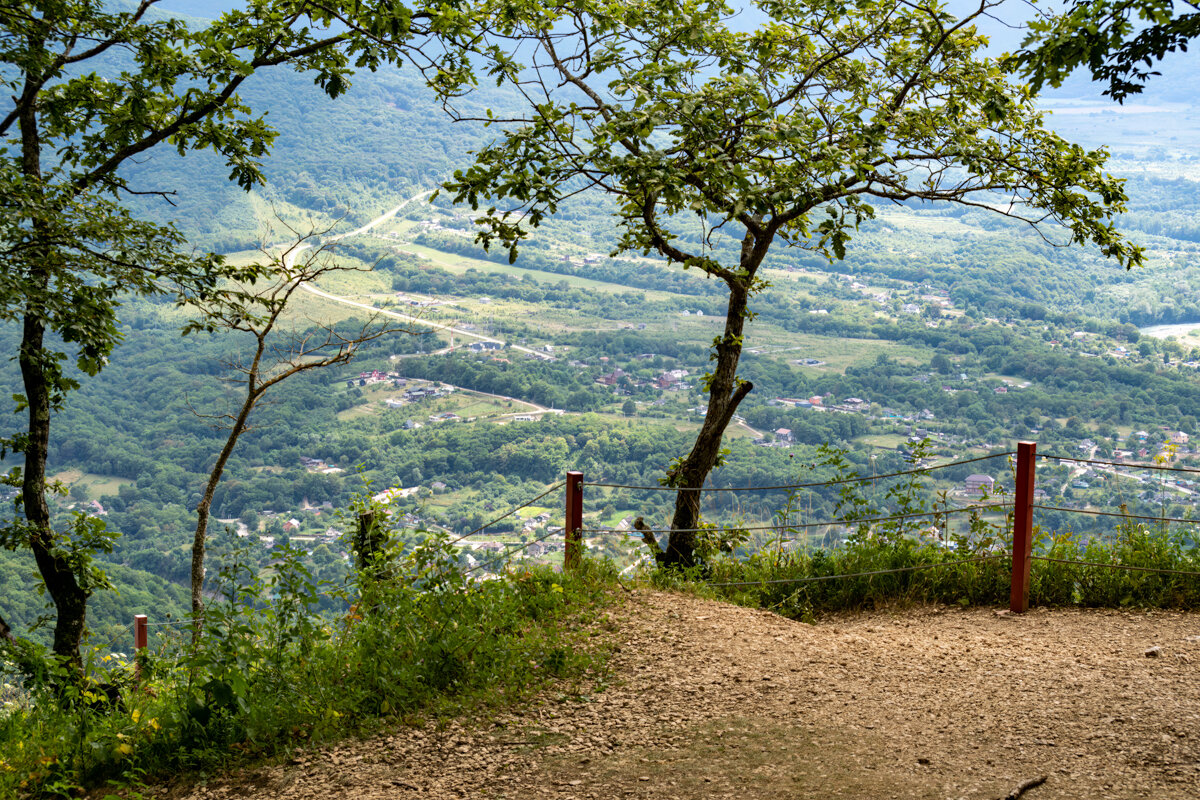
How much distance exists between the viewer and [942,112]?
6562 millimetres

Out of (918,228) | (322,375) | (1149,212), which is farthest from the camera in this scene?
(918,228)

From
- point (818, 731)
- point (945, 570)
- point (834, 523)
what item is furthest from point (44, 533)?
point (945, 570)

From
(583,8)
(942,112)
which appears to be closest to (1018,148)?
(942,112)

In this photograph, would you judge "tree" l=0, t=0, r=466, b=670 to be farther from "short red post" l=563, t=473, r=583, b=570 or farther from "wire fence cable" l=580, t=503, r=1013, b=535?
"wire fence cable" l=580, t=503, r=1013, b=535

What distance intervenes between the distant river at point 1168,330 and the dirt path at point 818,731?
3131 inches

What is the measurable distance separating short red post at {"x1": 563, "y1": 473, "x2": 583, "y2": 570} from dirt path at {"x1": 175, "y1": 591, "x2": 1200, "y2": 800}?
2.99 ft

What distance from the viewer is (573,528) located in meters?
6.06

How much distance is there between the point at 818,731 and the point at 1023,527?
8.64 ft

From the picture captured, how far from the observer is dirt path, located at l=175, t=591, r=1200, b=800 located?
3.50 meters

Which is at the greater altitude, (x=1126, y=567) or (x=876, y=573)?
(x=1126, y=567)

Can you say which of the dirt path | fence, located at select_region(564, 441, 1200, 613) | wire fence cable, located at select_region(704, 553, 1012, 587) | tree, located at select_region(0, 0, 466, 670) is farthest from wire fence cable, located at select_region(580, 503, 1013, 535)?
tree, located at select_region(0, 0, 466, 670)

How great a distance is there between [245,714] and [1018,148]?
642 centimetres

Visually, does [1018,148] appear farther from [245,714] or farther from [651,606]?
[245,714]

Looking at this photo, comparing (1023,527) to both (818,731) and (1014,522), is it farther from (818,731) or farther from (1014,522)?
(818,731)
